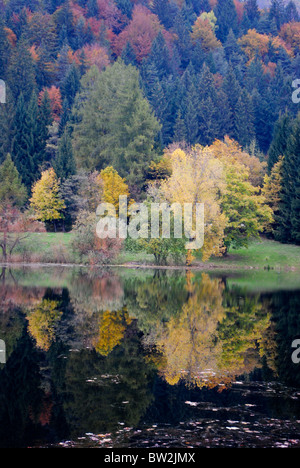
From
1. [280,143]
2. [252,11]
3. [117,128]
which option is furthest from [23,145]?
[252,11]

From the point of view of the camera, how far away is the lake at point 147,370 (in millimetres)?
10156

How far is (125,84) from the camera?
6612 centimetres

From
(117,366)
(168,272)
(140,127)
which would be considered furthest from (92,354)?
(140,127)

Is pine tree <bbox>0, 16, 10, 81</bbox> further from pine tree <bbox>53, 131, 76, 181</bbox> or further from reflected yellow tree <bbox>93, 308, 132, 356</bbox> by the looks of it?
reflected yellow tree <bbox>93, 308, 132, 356</bbox>

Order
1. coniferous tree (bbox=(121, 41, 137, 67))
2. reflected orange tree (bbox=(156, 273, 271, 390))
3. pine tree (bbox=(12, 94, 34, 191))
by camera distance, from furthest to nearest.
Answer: coniferous tree (bbox=(121, 41, 137, 67)) < pine tree (bbox=(12, 94, 34, 191)) < reflected orange tree (bbox=(156, 273, 271, 390))

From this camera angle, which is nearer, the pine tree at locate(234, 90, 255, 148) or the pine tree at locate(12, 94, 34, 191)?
the pine tree at locate(12, 94, 34, 191)

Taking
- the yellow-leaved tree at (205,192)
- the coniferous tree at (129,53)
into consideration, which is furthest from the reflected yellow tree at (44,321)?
the coniferous tree at (129,53)

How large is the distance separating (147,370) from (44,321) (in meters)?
6.76

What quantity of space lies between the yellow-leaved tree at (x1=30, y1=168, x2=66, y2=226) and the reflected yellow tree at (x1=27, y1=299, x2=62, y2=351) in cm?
3244

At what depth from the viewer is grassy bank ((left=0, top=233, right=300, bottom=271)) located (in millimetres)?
44875

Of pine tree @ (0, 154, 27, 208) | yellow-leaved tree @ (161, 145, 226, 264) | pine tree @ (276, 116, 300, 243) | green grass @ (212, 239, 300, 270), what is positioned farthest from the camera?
pine tree @ (276, 116, 300, 243)

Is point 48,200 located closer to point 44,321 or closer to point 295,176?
point 295,176

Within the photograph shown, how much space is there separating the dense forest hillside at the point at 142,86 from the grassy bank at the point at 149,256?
13.7 ft

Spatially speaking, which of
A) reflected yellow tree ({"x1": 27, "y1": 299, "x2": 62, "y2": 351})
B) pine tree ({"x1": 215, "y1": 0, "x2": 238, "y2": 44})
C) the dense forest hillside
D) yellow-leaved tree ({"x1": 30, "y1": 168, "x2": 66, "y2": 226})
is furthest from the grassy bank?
pine tree ({"x1": 215, "y1": 0, "x2": 238, "y2": 44})
